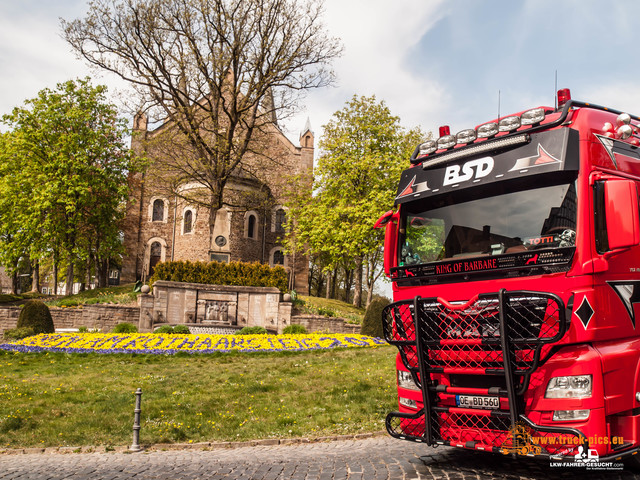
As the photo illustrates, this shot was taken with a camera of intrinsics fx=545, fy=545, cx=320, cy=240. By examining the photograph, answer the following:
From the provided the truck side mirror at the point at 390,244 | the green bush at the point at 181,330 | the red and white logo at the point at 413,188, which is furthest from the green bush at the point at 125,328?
the red and white logo at the point at 413,188

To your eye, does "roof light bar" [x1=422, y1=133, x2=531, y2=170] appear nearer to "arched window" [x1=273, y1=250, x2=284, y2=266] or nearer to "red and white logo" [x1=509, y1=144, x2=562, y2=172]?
"red and white logo" [x1=509, y1=144, x2=562, y2=172]

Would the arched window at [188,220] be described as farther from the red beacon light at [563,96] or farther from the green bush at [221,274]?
the red beacon light at [563,96]

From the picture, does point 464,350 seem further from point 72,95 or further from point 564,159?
point 72,95

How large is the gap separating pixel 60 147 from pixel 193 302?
53.2 feet

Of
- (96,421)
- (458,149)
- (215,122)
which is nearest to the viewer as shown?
(458,149)

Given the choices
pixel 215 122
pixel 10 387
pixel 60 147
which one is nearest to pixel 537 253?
pixel 10 387

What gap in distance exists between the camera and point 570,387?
4973mm

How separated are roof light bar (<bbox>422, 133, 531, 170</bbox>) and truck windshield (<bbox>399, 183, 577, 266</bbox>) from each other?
46 centimetres

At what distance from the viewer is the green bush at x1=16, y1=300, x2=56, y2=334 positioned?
66.8 feet

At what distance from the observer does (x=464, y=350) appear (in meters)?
5.50

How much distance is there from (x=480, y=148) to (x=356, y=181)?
87.3 ft

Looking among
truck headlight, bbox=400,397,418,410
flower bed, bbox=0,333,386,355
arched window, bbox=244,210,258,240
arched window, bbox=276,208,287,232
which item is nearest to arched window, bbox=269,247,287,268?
arched window, bbox=276,208,287,232

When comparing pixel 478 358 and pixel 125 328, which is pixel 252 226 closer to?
pixel 125 328

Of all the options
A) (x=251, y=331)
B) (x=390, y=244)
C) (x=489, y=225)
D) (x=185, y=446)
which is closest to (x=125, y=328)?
(x=251, y=331)
